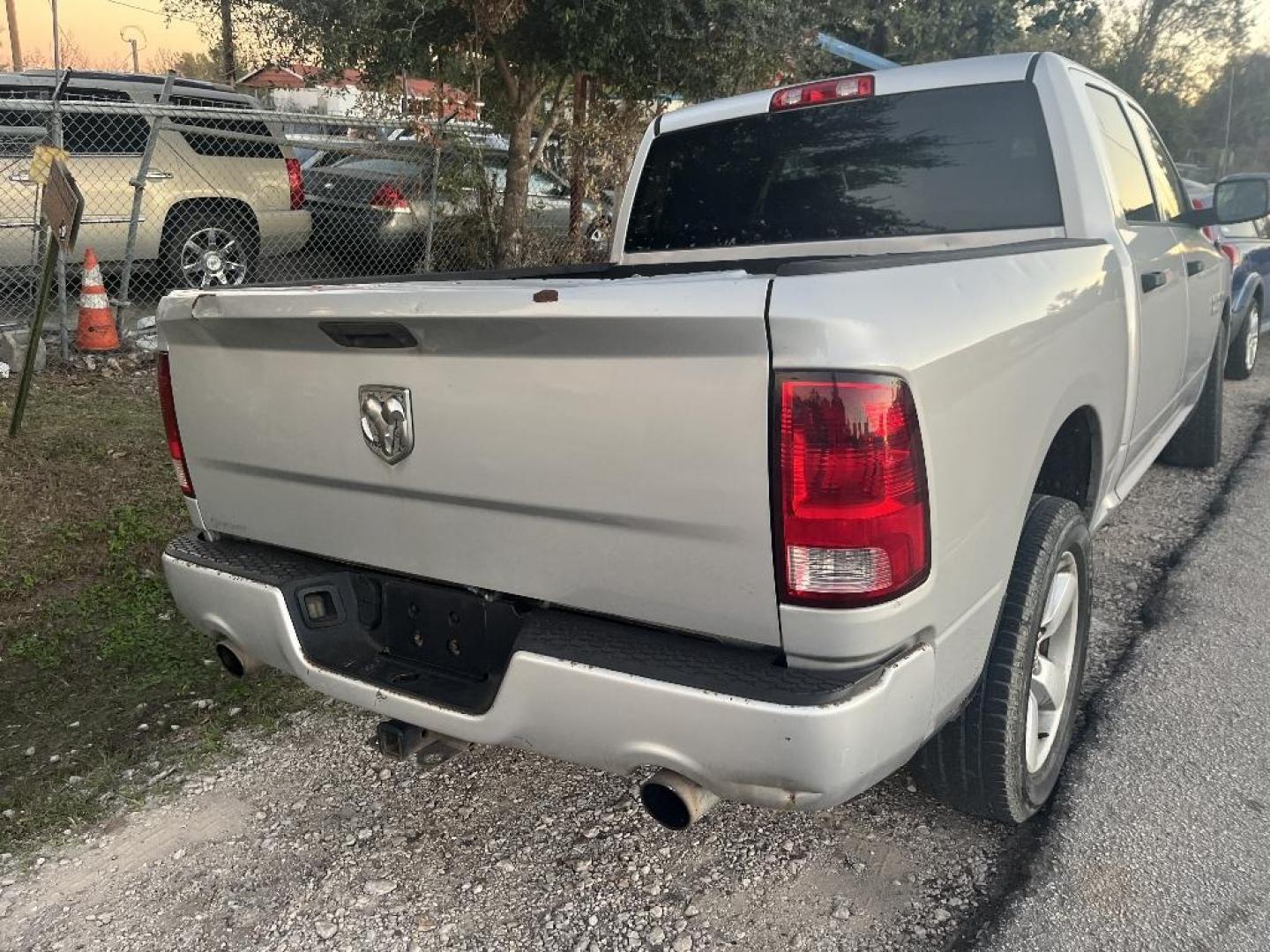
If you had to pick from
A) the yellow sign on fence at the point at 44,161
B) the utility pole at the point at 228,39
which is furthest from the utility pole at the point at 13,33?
the yellow sign on fence at the point at 44,161

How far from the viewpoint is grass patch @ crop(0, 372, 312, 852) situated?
303cm

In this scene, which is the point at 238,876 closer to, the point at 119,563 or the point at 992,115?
the point at 119,563

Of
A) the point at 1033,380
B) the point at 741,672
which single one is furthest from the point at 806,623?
the point at 1033,380

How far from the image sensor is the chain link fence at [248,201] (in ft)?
24.5

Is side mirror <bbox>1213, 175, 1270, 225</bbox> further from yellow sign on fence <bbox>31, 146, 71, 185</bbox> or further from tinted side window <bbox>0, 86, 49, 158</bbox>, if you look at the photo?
tinted side window <bbox>0, 86, 49, 158</bbox>

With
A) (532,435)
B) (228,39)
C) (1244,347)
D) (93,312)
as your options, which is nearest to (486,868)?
(532,435)

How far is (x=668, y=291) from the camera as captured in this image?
6.08ft

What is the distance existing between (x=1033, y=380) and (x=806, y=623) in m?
0.93

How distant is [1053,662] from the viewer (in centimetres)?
290

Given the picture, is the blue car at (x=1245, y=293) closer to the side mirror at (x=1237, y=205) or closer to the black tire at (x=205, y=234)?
the side mirror at (x=1237, y=205)

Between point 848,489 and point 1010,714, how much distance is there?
938 mm

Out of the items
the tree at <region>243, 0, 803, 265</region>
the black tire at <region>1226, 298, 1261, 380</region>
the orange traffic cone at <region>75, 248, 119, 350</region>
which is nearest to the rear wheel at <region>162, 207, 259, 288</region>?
the orange traffic cone at <region>75, 248, 119, 350</region>

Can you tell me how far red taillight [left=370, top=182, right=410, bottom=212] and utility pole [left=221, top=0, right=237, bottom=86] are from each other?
184 cm

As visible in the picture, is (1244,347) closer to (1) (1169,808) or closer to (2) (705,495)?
(1) (1169,808)
